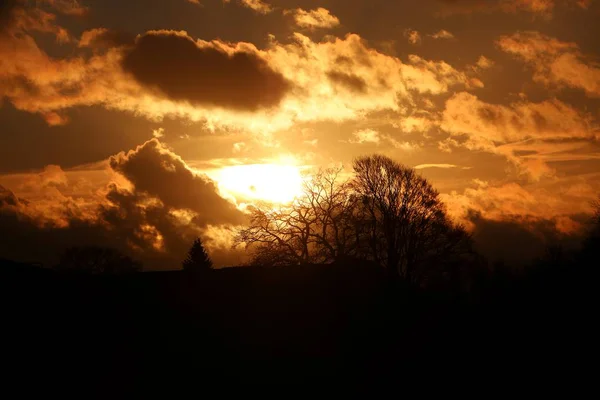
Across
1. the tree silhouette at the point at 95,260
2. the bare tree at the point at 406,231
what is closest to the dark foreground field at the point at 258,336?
the bare tree at the point at 406,231

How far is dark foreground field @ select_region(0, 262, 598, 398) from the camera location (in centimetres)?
1775

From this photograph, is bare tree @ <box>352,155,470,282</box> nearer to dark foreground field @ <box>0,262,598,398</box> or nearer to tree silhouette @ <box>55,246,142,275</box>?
dark foreground field @ <box>0,262,598,398</box>

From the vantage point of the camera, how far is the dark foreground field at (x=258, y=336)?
1775 centimetres

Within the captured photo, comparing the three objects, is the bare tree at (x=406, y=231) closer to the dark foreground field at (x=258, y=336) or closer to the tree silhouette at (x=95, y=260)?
the dark foreground field at (x=258, y=336)

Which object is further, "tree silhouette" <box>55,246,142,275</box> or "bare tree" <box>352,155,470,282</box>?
"tree silhouette" <box>55,246,142,275</box>

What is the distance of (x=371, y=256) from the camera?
36.3 m

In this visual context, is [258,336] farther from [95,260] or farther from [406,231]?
[95,260]

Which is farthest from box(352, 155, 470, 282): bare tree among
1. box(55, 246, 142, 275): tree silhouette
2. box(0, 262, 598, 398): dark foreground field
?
box(55, 246, 142, 275): tree silhouette

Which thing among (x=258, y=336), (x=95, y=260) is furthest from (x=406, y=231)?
(x=95, y=260)

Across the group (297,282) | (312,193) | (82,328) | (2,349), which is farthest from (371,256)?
(2,349)

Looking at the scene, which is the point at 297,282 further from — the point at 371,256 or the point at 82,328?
the point at 371,256

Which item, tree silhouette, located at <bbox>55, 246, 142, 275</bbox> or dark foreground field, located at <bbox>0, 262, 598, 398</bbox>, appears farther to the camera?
tree silhouette, located at <bbox>55, 246, 142, 275</bbox>

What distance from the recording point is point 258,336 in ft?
67.9

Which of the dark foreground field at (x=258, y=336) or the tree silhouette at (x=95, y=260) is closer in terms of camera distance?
the dark foreground field at (x=258, y=336)
